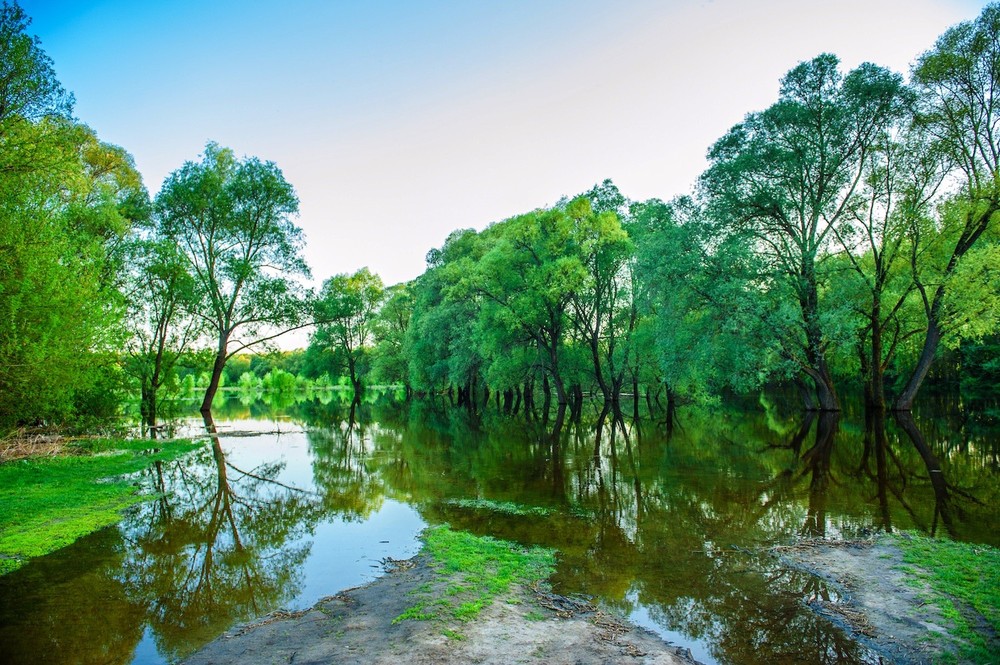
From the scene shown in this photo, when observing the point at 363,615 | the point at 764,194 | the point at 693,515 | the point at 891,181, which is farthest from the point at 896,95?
the point at 363,615

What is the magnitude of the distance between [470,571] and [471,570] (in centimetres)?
4

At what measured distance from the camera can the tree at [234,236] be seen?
34000 mm

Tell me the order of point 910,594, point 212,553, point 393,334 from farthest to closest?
point 393,334 < point 212,553 < point 910,594

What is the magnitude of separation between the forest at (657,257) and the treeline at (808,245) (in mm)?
115

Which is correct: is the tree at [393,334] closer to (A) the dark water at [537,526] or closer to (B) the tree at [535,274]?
(B) the tree at [535,274]

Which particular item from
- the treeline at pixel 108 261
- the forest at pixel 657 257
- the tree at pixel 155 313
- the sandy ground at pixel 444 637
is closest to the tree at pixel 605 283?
the forest at pixel 657 257

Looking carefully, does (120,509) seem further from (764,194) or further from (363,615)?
(764,194)

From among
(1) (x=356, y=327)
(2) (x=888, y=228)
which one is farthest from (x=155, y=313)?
(2) (x=888, y=228)

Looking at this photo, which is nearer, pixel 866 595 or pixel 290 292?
pixel 866 595

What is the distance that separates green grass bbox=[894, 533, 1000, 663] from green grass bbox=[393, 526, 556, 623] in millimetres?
4789

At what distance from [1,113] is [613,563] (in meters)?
21.2

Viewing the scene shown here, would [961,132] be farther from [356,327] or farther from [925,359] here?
[356,327]

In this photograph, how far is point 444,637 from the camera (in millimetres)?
5590

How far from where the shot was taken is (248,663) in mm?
5277
